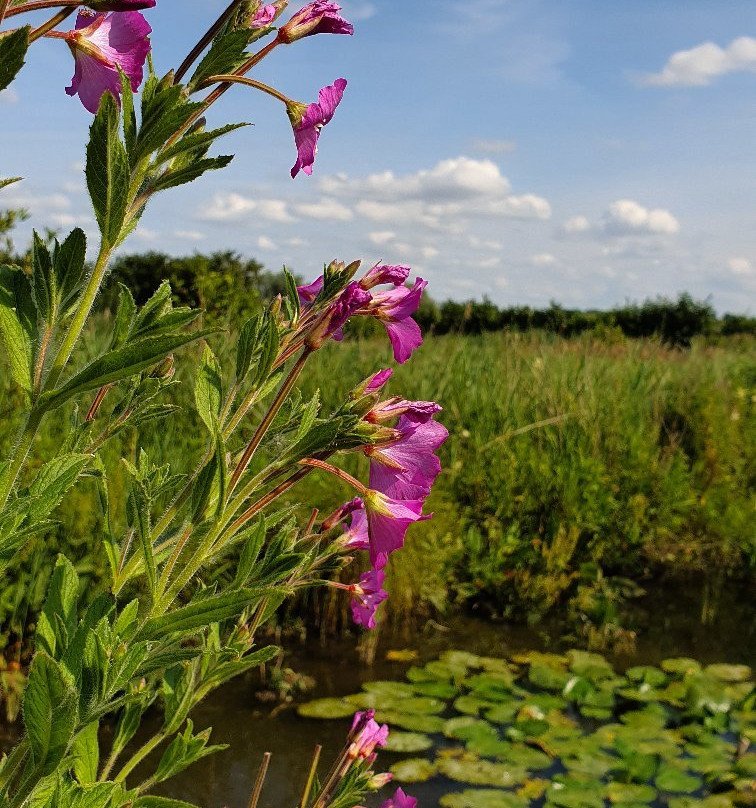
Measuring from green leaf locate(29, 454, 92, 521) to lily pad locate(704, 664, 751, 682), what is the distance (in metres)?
3.79

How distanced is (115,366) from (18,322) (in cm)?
11

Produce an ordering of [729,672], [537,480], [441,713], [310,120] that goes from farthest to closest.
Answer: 1. [537,480]
2. [729,672]
3. [441,713]
4. [310,120]

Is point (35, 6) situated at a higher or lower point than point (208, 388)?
higher

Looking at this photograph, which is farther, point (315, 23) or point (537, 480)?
point (537, 480)

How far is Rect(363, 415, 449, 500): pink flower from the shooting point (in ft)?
2.82

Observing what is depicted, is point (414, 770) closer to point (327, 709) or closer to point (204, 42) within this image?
point (327, 709)

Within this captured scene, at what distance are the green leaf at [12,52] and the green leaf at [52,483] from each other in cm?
32

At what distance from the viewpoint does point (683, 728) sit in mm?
3426

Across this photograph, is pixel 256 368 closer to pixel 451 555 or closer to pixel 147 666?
pixel 147 666

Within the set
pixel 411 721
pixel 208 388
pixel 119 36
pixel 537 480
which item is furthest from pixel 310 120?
pixel 537 480

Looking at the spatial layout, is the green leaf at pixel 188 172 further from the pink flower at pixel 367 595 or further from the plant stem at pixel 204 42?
the pink flower at pixel 367 595

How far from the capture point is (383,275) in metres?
0.82

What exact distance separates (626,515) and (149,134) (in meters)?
4.57

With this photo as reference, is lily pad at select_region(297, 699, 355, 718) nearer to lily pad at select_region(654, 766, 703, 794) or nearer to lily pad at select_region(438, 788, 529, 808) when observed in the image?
lily pad at select_region(438, 788, 529, 808)
